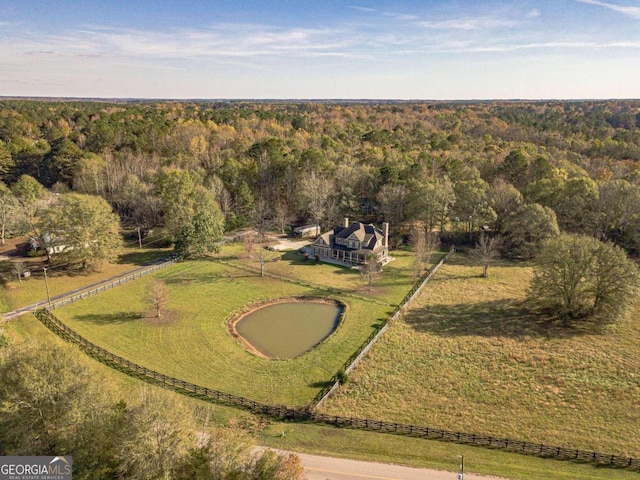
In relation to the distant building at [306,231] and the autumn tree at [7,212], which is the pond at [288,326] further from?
the autumn tree at [7,212]

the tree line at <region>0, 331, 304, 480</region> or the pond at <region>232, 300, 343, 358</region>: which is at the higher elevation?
the tree line at <region>0, 331, 304, 480</region>

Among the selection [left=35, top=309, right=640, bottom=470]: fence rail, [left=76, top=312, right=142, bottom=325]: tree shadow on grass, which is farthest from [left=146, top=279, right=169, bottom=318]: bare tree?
[left=35, top=309, right=640, bottom=470]: fence rail

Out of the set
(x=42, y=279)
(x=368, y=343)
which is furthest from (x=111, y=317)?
(x=368, y=343)

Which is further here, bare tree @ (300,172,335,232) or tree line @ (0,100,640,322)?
bare tree @ (300,172,335,232)

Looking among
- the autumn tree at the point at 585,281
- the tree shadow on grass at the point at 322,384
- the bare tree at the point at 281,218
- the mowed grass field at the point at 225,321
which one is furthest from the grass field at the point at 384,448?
the bare tree at the point at 281,218

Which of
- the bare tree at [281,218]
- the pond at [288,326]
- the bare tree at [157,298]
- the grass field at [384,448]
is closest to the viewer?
the grass field at [384,448]

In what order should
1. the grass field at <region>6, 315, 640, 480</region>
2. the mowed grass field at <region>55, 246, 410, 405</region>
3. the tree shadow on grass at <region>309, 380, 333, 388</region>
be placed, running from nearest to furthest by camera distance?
the grass field at <region>6, 315, 640, 480</region>, the tree shadow on grass at <region>309, 380, 333, 388</region>, the mowed grass field at <region>55, 246, 410, 405</region>

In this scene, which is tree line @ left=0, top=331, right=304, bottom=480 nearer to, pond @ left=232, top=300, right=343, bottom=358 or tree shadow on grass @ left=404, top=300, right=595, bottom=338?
pond @ left=232, top=300, right=343, bottom=358
